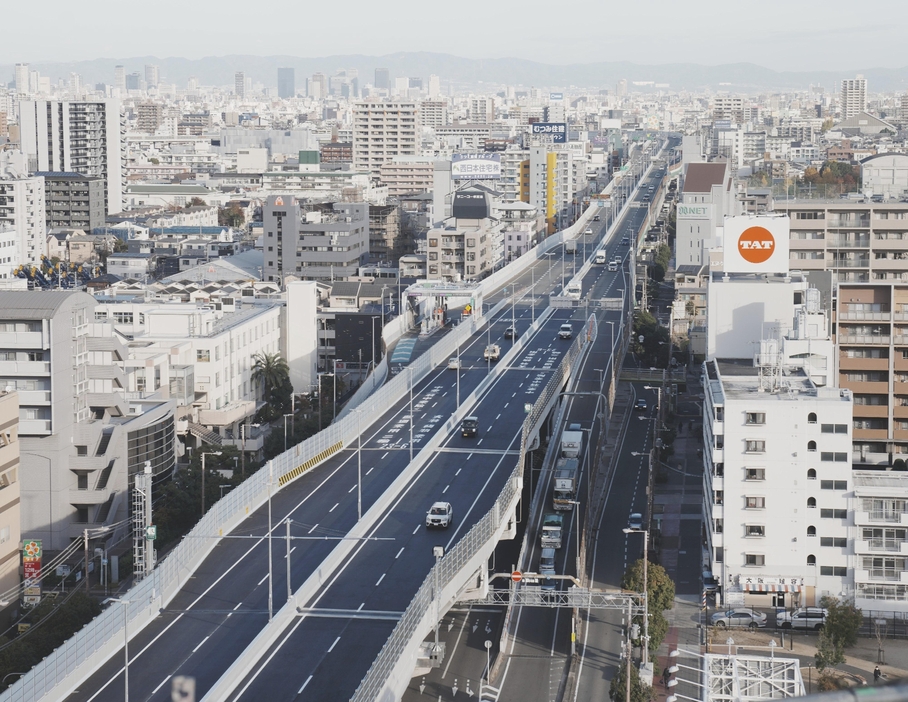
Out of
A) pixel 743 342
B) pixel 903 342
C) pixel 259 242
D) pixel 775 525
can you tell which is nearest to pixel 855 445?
pixel 903 342

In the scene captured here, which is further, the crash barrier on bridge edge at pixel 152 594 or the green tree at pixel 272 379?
the green tree at pixel 272 379

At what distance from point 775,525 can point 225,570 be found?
10.2m

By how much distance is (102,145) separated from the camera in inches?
4001

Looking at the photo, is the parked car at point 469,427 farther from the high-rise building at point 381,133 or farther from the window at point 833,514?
the high-rise building at point 381,133

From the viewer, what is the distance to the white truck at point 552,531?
96.5ft

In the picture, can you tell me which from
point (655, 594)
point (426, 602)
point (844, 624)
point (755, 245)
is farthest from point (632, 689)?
point (755, 245)

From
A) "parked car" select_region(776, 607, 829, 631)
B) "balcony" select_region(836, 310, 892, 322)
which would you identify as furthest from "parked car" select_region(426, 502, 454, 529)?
"balcony" select_region(836, 310, 892, 322)

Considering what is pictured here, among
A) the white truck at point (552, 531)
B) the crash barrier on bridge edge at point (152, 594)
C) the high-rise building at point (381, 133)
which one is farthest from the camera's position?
the high-rise building at point (381, 133)

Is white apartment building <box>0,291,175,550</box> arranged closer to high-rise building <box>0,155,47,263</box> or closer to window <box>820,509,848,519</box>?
window <box>820,509,848,519</box>

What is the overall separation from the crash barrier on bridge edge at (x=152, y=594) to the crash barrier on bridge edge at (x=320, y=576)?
1788 millimetres

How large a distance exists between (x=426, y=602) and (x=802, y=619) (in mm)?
8263

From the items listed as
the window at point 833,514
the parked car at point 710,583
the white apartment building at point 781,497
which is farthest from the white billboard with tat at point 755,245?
the parked car at point 710,583

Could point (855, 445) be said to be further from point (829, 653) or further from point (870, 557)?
point (829, 653)

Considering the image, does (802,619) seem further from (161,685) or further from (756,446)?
(161,685)
